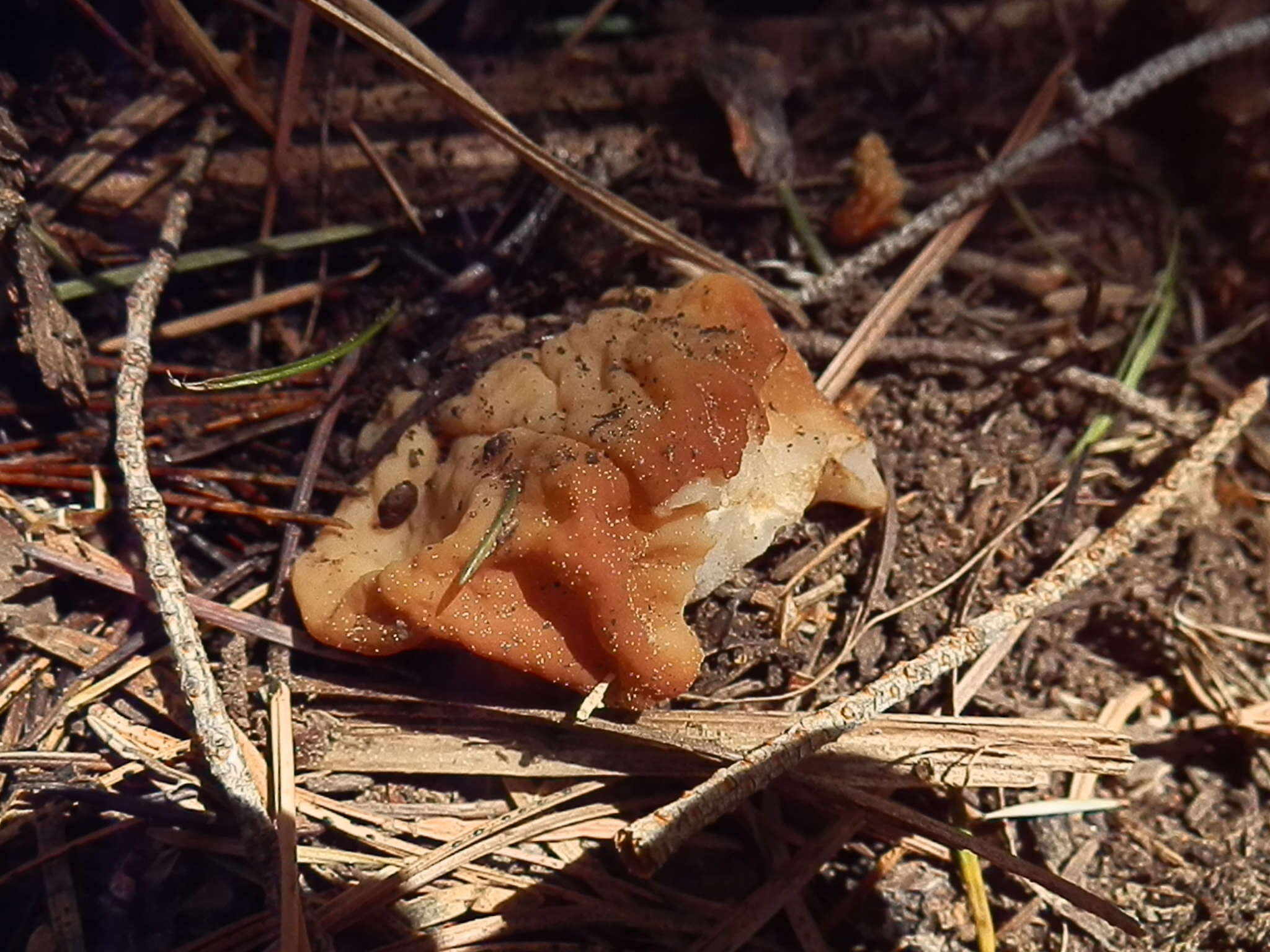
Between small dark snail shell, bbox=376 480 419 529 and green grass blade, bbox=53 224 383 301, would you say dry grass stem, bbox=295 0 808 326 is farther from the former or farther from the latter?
small dark snail shell, bbox=376 480 419 529

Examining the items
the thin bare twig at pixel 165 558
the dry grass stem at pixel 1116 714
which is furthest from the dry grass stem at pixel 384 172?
the dry grass stem at pixel 1116 714

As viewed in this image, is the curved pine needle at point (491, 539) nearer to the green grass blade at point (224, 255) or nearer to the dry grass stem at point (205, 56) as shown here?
the green grass blade at point (224, 255)

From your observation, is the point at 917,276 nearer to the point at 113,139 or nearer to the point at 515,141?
the point at 515,141

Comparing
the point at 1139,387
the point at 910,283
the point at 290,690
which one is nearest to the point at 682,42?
the point at 910,283

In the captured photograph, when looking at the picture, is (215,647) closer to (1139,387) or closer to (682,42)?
(682,42)

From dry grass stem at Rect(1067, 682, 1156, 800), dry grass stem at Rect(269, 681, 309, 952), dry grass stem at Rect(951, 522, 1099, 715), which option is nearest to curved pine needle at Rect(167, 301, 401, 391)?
dry grass stem at Rect(269, 681, 309, 952)

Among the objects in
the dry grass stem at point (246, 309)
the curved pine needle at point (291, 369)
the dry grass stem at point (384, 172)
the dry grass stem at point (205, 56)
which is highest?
the dry grass stem at point (205, 56)
